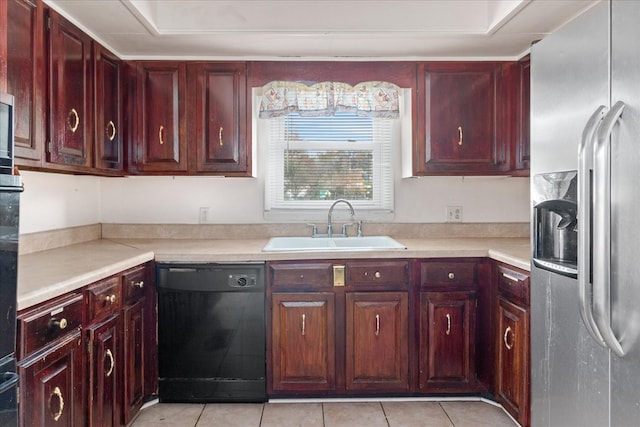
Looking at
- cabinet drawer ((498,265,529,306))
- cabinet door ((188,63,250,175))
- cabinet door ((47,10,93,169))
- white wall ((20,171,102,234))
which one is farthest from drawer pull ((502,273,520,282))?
white wall ((20,171,102,234))

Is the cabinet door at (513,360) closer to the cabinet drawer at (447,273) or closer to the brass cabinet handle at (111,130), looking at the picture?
the cabinet drawer at (447,273)

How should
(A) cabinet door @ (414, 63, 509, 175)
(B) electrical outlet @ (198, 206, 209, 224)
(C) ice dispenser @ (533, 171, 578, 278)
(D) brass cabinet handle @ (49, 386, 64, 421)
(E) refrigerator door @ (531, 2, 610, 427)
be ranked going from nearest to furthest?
1. (E) refrigerator door @ (531, 2, 610, 427)
2. (C) ice dispenser @ (533, 171, 578, 278)
3. (D) brass cabinet handle @ (49, 386, 64, 421)
4. (A) cabinet door @ (414, 63, 509, 175)
5. (B) electrical outlet @ (198, 206, 209, 224)

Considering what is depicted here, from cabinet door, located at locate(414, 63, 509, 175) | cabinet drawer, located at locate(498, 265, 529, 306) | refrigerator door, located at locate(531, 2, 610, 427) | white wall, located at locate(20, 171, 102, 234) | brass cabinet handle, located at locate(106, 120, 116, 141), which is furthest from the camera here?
cabinet door, located at locate(414, 63, 509, 175)

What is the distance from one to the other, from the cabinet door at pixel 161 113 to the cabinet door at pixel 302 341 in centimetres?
109

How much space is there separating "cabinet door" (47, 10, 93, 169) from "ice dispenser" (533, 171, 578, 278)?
6.58ft

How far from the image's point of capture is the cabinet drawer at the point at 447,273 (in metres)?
2.47

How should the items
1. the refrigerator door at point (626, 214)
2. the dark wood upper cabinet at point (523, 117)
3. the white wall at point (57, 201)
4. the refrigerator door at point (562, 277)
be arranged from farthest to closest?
the dark wood upper cabinet at point (523, 117)
the white wall at point (57, 201)
the refrigerator door at point (562, 277)
the refrigerator door at point (626, 214)

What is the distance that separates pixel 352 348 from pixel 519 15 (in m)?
1.91

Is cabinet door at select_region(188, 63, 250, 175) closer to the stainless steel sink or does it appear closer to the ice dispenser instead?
the stainless steel sink

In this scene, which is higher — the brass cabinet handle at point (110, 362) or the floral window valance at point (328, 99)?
the floral window valance at point (328, 99)

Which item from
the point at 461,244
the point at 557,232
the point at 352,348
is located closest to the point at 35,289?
the point at 352,348

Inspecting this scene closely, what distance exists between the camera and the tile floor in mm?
2287

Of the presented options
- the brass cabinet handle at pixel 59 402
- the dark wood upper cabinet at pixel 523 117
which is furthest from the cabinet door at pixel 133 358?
the dark wood upper cabinet at pixel 523 117

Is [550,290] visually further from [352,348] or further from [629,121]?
[352,348]
